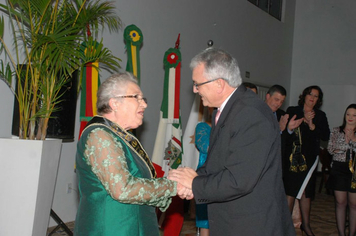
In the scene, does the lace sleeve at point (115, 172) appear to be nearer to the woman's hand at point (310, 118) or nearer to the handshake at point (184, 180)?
the handshake at point (184, 180)

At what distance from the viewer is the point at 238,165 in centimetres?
183

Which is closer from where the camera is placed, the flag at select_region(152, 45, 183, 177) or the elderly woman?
the elderly woman

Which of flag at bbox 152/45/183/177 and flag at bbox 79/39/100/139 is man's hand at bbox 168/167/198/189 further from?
flag at bbox 152/45/183/177

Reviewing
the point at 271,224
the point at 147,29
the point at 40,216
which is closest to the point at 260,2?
the point at 147,29

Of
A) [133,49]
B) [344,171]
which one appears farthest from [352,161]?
[133,49]

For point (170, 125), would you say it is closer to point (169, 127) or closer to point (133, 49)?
point (169, 127)

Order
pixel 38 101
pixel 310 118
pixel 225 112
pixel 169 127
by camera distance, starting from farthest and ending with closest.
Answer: pixel 169 127, pixel 310 118, pixel 38 101, pixel 225 112

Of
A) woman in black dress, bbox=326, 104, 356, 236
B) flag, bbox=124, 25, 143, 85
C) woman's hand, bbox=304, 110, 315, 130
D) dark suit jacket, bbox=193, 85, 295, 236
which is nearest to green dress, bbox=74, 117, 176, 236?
dark suit jacket, bbox=193, 85, 295, 236

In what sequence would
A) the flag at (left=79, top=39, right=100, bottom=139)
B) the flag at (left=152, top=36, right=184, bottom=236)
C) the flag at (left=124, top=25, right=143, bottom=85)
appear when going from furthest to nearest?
1. the flag at (left=152, top=36, right=184, bottom=236)
2. the flag at (left=124, top=25, right=143, bottom=85)
3. the flag at (left=79, top=39, right=100, bottom=139)

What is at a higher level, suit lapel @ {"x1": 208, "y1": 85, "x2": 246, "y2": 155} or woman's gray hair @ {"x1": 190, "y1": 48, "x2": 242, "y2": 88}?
woman's gray hair @ {"x1": 190, "y1": 48, "x2": 242, "y2": 88}

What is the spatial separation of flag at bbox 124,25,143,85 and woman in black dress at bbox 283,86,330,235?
1681mm

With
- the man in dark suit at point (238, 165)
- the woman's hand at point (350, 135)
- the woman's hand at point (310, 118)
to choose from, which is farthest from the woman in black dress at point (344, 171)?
the man in dark suit at point (238, 165)

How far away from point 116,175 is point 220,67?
0.73 m

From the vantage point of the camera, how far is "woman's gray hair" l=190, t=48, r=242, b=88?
2.04 meters
